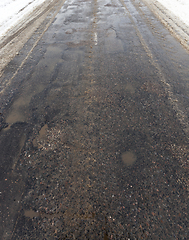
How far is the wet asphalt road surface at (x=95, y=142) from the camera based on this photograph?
8.36ft

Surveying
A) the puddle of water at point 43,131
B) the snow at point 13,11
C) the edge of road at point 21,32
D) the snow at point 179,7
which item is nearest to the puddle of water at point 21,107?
the puddle of water at point 43,131

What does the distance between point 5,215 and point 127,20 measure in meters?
11.0

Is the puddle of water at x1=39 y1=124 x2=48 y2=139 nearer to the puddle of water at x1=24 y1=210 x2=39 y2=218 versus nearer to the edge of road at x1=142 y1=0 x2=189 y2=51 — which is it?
the puddle of water at x1=24 y1=210 x2=39 y2=218

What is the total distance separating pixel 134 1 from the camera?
12031mm

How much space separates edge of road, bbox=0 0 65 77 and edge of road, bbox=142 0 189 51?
24.9 feet

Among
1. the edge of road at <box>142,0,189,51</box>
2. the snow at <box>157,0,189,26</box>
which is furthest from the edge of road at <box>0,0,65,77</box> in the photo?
the snow at <box>157,0,189,26</box>

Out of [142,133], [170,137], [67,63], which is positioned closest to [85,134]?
[142,133]

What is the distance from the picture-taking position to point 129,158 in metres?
3.33

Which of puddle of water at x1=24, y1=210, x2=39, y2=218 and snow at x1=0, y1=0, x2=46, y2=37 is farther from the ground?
snow at x1=0, y1=0, x2=46, y2=37

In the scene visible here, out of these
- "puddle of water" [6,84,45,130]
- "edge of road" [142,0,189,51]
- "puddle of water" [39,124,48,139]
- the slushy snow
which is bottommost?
"puddle of water" [39,124,48,139]

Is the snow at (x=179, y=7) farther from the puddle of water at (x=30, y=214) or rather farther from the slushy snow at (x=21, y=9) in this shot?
the puddle of water at (x=30, y=214)

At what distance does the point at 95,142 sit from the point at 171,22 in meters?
9.91

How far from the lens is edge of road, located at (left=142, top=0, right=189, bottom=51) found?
7.47 metres

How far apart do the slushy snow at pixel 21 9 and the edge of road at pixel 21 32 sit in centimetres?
51
